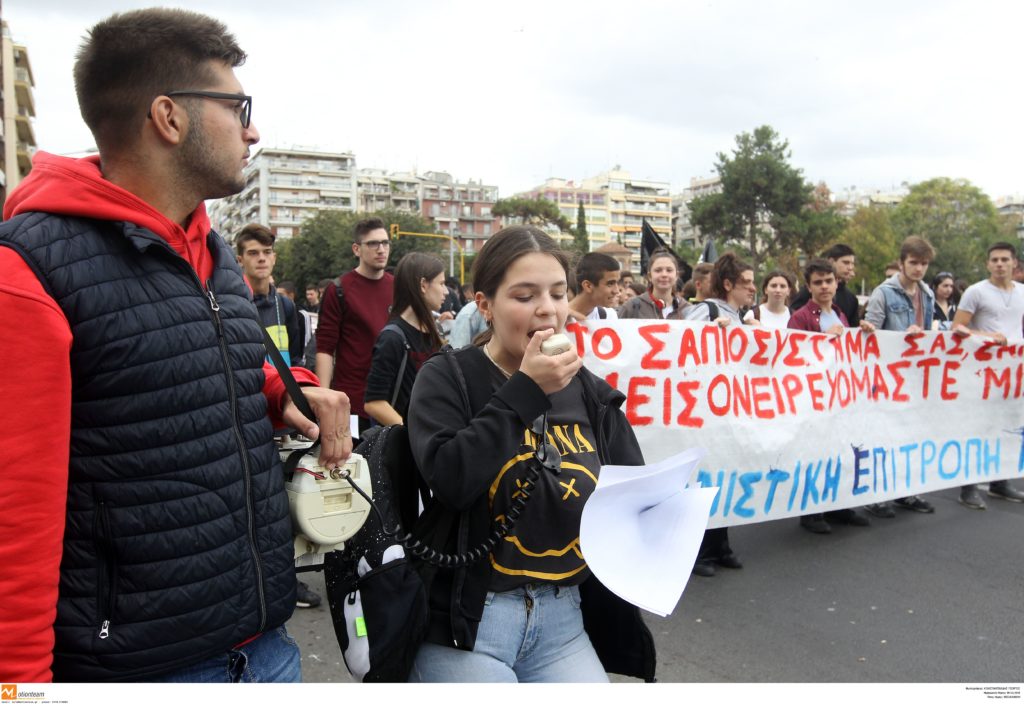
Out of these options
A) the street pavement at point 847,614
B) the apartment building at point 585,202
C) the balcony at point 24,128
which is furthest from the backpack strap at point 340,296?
the apartment building at point 585,202

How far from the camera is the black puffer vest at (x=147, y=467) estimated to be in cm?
131

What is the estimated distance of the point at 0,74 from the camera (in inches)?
1919

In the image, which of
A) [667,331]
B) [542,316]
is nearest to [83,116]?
[542,316]

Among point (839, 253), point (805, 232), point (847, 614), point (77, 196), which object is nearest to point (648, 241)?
point (839, 253)

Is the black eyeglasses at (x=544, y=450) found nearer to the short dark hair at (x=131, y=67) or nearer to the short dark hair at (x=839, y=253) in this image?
the short dark hair at (x=131, y=67)

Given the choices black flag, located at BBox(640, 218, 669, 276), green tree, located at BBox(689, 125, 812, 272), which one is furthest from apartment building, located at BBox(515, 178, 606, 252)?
black flag, located at BBox(640, 218, 669, 276)

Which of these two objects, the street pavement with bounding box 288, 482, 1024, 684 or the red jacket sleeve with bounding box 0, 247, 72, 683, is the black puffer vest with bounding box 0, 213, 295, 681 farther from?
the street pavement with bounding box 288, 482, 1024, 684

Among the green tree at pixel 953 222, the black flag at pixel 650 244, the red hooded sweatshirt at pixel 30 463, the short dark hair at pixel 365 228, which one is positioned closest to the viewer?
the red hooded sweatshirt at pixel 30 463

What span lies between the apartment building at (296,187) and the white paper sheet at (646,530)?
115004 mm

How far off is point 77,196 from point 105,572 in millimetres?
633

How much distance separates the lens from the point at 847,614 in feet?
13.7

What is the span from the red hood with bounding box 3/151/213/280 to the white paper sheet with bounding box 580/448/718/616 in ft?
3.22
